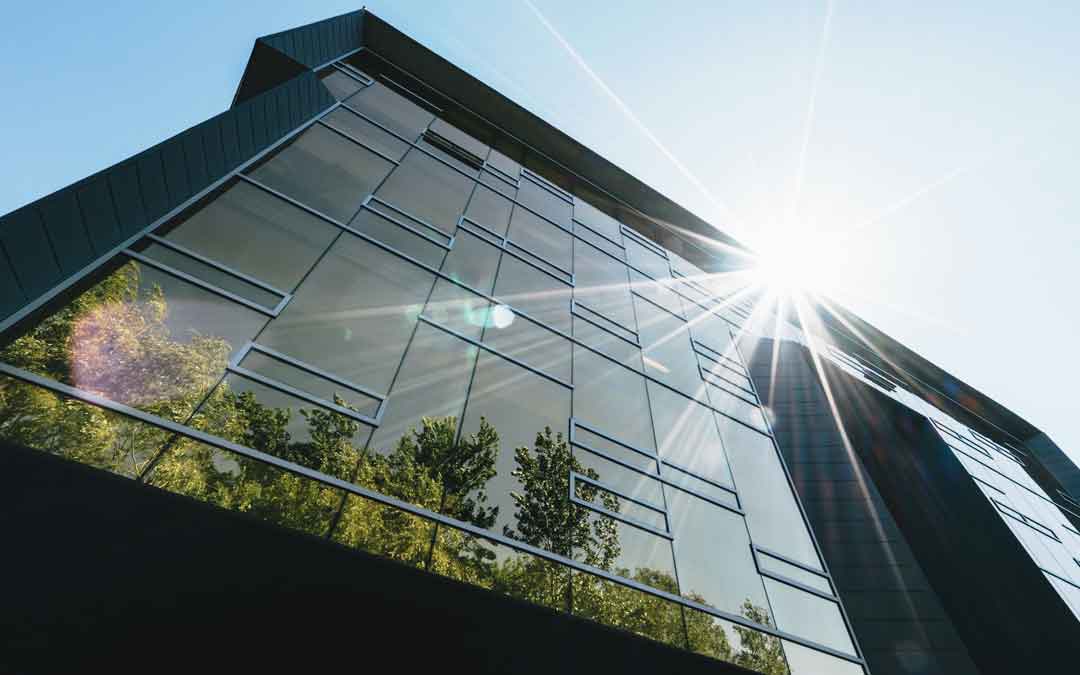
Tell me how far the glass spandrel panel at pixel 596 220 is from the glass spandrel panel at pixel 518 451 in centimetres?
739

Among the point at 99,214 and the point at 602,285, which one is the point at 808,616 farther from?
the point at 99,214

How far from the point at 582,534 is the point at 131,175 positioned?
649 cm

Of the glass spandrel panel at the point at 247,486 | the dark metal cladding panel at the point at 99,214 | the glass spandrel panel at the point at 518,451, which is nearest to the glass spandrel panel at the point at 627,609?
the glass spandrel panel at the point at 518,451

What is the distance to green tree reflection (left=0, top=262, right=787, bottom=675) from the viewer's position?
154 inches

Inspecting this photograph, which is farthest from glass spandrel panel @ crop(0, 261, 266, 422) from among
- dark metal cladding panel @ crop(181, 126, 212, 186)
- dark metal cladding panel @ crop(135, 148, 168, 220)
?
dark metal cladding panel @ crop(181, 126, 212, 186)

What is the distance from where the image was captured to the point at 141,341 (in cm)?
470

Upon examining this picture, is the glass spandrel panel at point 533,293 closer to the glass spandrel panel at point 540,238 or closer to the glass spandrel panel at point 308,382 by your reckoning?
the glass spandrel panel at point 540,238

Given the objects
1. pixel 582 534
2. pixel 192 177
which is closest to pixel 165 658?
pixel 582 534

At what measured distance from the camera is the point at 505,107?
14711 mm

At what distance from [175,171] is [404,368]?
3.49 metres

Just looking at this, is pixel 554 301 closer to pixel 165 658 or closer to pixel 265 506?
pixel 265 506

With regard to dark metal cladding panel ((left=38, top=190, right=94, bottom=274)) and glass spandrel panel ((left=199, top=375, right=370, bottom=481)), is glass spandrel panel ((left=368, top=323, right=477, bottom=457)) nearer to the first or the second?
glass spandrel panel ((left=199, top=375, right=370, bottom=481))

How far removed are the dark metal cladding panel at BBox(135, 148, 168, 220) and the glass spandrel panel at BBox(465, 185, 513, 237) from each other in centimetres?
514

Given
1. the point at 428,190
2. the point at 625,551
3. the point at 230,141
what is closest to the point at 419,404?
the point at 625,551
